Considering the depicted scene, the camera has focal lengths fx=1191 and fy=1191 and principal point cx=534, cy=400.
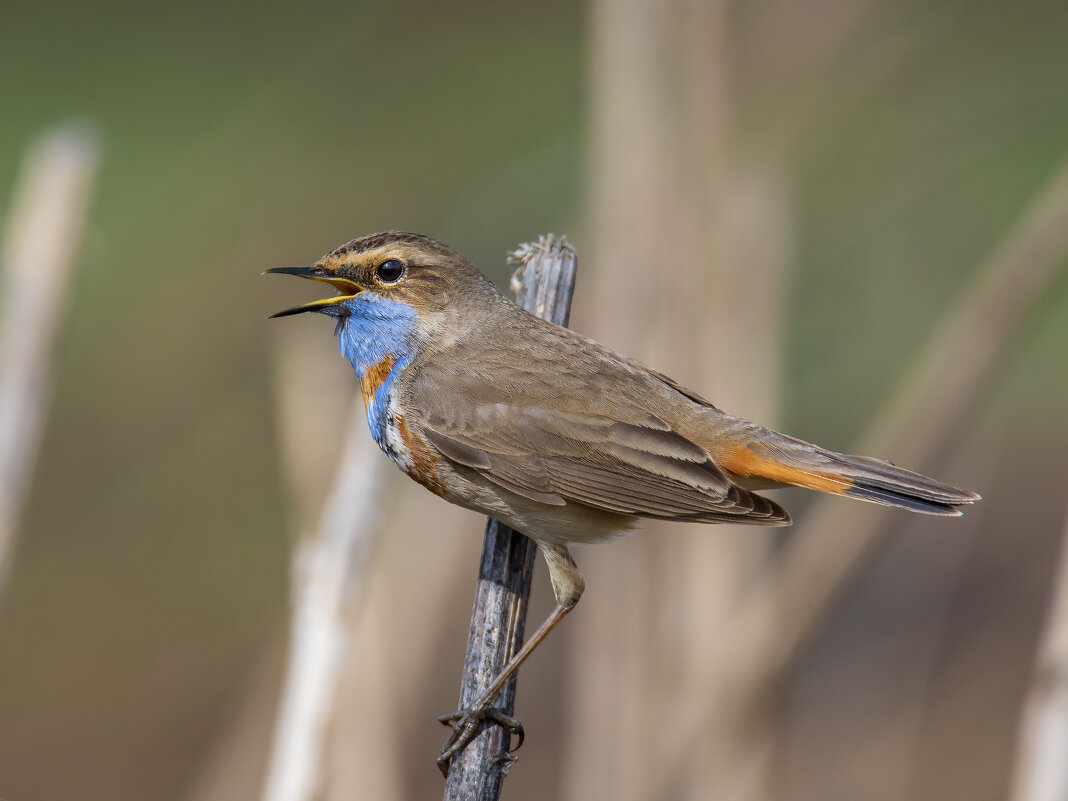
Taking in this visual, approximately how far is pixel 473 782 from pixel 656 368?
1.61 m

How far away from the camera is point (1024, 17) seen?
8.77 metres

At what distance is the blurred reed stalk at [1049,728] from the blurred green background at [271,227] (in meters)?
1.65

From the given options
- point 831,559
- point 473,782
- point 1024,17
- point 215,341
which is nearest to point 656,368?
point 831,559

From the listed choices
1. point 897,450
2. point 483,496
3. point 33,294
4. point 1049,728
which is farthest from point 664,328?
point 33,294

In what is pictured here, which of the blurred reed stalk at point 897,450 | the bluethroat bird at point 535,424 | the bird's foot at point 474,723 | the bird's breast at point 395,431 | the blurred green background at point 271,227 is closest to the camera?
the bird's foot at point 474,723

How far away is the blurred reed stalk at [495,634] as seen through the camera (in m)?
3.13

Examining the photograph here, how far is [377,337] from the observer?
3.73 m

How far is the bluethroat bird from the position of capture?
3455 millimetres

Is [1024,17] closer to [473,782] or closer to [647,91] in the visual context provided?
[647,91]

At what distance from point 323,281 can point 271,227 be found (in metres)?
5.00

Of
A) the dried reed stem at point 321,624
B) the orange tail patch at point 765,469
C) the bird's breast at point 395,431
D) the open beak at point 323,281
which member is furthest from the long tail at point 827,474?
the open beak at point 323,281

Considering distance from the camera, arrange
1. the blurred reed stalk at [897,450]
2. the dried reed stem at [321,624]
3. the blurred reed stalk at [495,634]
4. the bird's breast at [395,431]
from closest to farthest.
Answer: the blurred reed stalk at [495,634], the dried reed stem at [321,624], the bird's breast at [395,431], the blurred reed stalk at [897,450]

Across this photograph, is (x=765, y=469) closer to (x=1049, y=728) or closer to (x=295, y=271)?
(x=1049, y=728)

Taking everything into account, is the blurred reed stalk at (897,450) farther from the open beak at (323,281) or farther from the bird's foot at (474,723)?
the open beak at (323,281)
